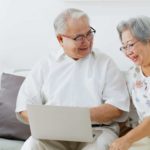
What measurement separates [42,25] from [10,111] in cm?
68

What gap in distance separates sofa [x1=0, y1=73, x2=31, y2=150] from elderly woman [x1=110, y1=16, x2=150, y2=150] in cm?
66

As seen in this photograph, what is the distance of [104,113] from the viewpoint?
1954 millimetres

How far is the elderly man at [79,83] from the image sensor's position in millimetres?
1984

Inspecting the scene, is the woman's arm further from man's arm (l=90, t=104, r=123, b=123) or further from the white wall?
the white wall

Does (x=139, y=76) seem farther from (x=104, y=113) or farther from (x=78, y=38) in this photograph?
(x=78, y=38)

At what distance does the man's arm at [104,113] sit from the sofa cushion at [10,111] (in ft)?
1.62

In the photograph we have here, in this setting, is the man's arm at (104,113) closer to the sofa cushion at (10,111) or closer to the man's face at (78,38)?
the man's face at (78,38)

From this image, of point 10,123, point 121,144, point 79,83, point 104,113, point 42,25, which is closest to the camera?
point 121,144

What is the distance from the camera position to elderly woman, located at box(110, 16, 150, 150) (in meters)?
1.77

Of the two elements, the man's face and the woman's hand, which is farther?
the man's face

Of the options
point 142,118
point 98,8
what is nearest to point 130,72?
point 142,118

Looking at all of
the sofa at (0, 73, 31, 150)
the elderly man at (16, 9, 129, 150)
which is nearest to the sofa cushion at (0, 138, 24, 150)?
the sofa at (0, 73, 31, 150)

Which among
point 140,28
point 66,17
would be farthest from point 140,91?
point 66,17

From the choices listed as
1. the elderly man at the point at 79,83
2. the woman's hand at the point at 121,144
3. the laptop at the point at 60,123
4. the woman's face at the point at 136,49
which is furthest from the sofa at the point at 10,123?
the woman's face at the point at 136,49
